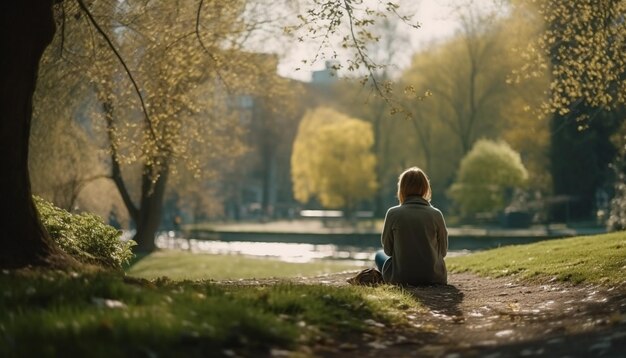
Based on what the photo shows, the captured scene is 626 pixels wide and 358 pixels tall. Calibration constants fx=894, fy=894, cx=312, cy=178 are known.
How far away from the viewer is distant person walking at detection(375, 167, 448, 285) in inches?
408

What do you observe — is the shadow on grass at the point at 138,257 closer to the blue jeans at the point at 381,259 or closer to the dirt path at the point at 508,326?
the blue jeans at the point at 381,259

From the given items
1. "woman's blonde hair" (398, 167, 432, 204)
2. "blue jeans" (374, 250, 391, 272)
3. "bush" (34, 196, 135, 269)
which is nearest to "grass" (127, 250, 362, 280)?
"bush" (34, 196, 135, 269)

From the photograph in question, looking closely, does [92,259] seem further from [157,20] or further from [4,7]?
[157,20]

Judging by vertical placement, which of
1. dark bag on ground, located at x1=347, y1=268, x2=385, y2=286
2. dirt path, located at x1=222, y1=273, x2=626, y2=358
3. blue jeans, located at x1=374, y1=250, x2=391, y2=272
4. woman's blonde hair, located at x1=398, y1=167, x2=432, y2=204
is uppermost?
woman's blonde hair, located at x1=398, y1=167, x2=432, y2=204

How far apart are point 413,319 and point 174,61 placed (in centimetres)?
1015

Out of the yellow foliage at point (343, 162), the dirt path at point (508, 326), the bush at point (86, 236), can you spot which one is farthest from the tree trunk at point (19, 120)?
the yellow foliage at point (343, 162)

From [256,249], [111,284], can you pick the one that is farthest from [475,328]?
[256,249]

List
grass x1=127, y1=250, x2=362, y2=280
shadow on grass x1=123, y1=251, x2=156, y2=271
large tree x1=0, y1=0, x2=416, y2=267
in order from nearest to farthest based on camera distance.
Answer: large tree x1=0, y1=0, x2=416, y2=267, grass x1=127, y1=250, x2=362, y2=280, shadow on grass x1=123, y1=251, x2=156, y2=271

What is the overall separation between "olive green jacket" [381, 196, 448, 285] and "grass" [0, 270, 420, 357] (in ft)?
8.09

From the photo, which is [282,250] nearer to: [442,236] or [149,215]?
[149,215]

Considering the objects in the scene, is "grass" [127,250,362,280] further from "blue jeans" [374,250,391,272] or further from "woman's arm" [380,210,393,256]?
"woman's arm" [380,210,393,256]

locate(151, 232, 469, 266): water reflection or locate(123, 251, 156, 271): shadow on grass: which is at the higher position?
locate(123, 251, 156, 271): shadow on grass

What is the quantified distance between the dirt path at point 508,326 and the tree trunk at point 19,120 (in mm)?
3166

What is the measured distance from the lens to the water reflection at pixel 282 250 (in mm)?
40562
